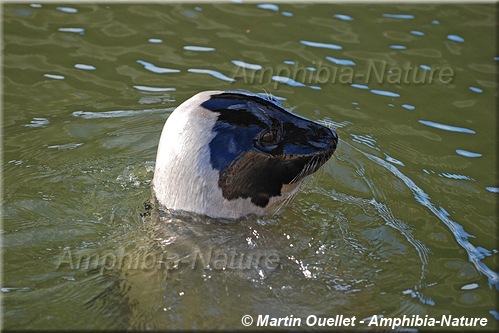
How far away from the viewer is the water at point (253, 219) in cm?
395

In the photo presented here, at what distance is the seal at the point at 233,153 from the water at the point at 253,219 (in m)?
0.15

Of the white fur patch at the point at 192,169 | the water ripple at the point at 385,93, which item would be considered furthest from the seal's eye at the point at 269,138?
the water ripple at the point at 385,93

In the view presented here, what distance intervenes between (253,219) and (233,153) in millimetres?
486

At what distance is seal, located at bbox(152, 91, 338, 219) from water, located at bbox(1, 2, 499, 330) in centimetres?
15

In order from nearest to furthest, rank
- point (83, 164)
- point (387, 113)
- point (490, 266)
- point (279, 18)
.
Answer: point (490, 266) → point (83, 164) → point (387, 113) → point (279, 18)

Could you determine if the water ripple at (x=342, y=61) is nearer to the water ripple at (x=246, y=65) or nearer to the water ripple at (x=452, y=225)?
the water ripple at (x=246, y=65)

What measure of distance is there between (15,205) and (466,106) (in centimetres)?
411

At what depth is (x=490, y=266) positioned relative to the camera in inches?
177

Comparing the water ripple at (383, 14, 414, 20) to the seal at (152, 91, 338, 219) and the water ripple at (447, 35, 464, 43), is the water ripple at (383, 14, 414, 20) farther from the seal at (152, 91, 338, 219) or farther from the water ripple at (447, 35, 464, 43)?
the seal at (152, 91, 338, 219)

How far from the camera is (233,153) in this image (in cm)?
413

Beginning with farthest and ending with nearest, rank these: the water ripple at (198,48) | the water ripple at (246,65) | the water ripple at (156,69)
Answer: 1. the water ripple at (198,48)
2. the water ripple at (246,65)
3. the water ripple at (156,69)

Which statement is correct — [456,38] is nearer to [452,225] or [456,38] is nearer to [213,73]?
[213,73]

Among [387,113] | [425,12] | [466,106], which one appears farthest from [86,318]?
[425,12]

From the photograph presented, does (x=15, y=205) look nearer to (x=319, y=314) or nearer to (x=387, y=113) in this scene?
(x=319, y=314)
